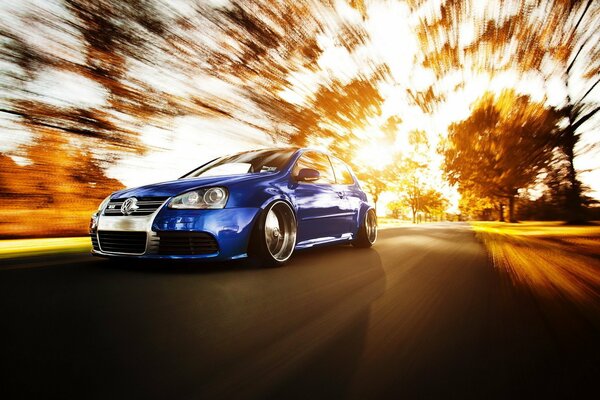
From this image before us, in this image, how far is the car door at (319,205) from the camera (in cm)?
493

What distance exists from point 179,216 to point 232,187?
1.99ft

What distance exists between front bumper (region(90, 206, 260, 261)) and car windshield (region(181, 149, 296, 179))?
133 centimetres

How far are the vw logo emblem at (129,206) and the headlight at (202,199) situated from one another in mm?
397

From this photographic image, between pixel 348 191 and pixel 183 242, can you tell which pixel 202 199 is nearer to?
pixel 183 242

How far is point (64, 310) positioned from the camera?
2.47m

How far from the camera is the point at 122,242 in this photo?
3.88 meters

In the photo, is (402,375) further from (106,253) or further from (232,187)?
(106,253)

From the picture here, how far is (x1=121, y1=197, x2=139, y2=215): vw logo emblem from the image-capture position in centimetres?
384

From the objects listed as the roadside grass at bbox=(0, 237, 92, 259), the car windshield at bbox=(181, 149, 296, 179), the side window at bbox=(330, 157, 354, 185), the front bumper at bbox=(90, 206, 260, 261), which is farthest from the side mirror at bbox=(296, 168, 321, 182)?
the roadside grass at bbox=(0, 237, 92, 259)

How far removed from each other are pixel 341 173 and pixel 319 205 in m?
1.54

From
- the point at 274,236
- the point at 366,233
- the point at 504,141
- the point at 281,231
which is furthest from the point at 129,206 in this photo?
the point at 504,141

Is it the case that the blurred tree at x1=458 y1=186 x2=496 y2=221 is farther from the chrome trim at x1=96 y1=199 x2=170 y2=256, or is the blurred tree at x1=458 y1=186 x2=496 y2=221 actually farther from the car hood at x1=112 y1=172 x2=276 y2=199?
the chrome trim at x1=96 y1=199 x2=170 y2=256

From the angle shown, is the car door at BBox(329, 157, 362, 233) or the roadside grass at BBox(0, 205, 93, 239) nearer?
the car door at BBox(329, 157, 362, 233)

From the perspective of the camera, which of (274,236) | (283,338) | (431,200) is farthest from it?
(431,200)
